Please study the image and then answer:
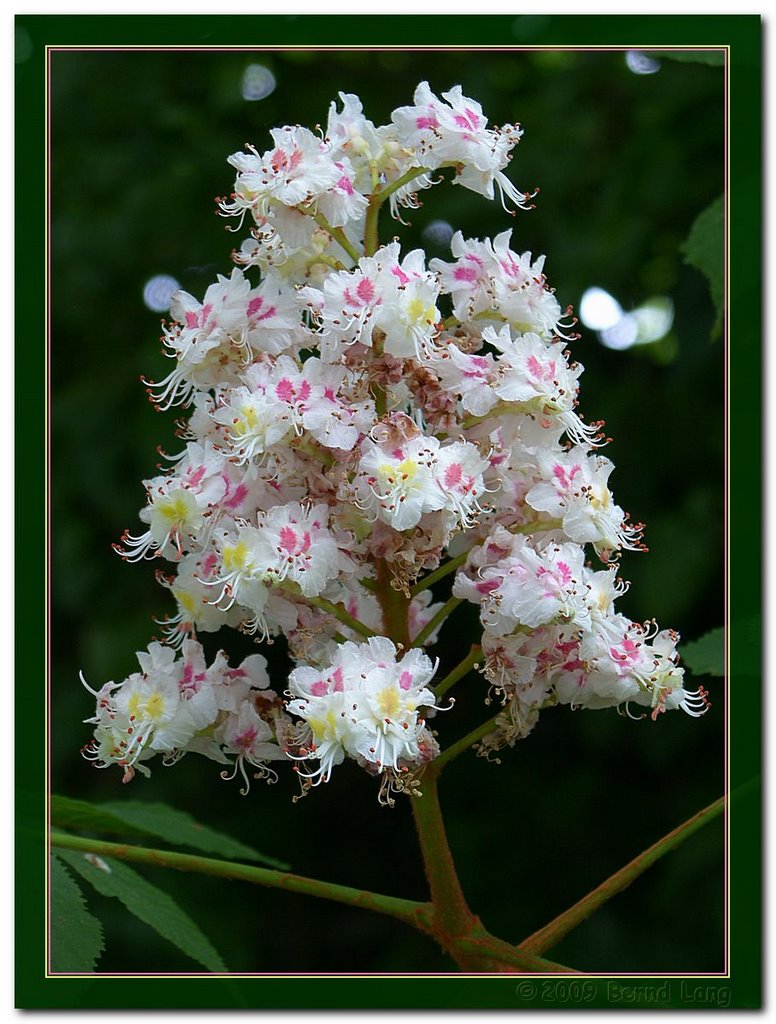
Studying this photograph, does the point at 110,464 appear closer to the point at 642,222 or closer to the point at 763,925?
the point at 642,222

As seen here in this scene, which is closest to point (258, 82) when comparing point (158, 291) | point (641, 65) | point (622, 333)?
point (158, 291)

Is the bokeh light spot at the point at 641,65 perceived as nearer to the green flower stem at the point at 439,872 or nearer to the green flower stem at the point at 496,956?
the green flower stem at the point at 439,872

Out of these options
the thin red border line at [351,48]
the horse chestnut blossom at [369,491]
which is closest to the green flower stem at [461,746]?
the horse chestnut blossom at [369,491]

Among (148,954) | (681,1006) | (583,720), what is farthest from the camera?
(583,720)

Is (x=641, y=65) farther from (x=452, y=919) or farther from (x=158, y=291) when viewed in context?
(x=452, y=919)

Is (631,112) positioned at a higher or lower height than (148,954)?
higher

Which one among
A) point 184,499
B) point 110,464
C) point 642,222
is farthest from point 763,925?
point 110,464
